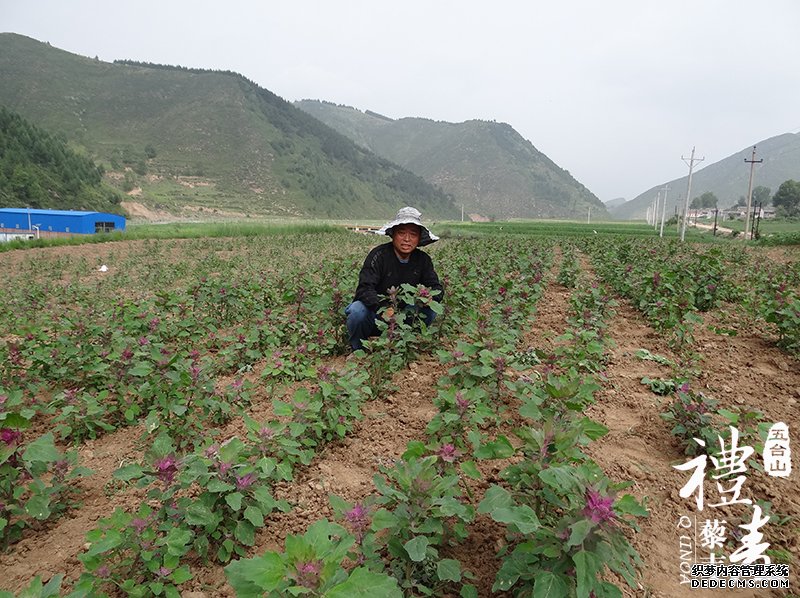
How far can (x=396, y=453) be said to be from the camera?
2.88m

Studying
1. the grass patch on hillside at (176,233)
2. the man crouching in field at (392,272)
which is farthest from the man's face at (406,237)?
the grass patch on hillside at (176,233)

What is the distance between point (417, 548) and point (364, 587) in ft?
1.42

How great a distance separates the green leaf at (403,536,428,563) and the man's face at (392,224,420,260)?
11.3 feet

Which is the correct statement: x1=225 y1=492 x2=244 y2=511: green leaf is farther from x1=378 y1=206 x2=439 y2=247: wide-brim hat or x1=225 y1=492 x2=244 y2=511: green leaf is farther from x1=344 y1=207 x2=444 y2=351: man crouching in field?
x1=378 y1=206 x2=439 y2=247: wide-brim hat

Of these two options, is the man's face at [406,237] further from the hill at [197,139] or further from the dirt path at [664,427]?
the hill at [197,139]

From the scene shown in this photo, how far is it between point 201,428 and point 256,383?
91 centimetres

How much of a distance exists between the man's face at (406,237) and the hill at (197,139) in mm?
62401

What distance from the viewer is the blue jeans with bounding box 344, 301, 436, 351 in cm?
476

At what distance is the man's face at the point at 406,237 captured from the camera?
4.72 metres

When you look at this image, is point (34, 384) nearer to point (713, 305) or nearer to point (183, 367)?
point (183, 367)

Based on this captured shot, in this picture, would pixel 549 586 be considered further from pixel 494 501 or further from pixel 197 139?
pixel 197 139

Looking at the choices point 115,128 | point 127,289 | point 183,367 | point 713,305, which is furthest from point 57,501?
point 115,128

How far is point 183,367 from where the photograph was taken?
3.48 m

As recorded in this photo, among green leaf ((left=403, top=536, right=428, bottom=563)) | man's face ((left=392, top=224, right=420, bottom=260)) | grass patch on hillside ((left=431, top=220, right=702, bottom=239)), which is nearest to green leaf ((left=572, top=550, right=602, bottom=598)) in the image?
green leaf ((left=403, top=536, right=428, bottom=563))
